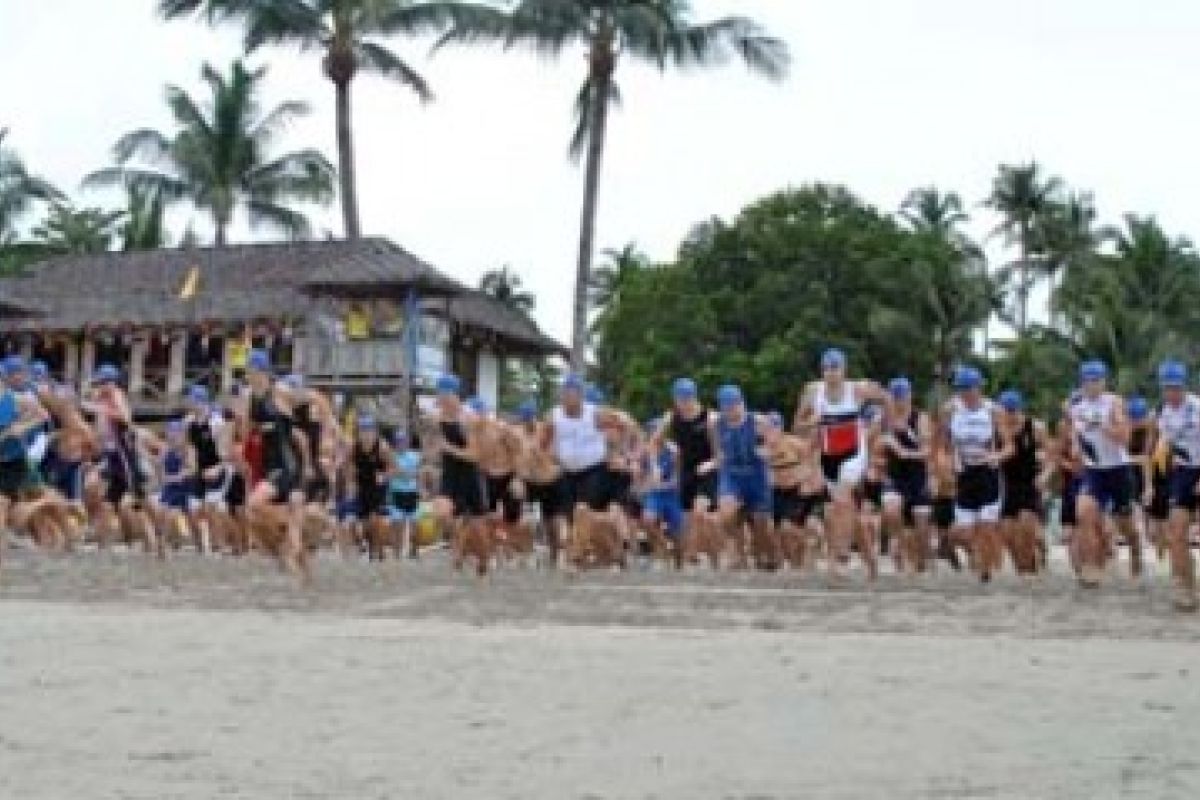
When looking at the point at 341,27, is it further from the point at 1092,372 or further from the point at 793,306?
the point at 1092,372

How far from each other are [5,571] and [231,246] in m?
39.3

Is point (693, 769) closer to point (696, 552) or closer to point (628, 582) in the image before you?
point (628, 582)

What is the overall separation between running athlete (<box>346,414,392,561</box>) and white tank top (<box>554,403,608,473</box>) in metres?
3.79

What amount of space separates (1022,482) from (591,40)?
2984cm

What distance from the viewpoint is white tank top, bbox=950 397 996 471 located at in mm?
16234

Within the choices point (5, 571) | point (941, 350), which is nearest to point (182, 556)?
point (5, 571)

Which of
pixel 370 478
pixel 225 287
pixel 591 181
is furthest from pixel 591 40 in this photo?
pixel 370 478

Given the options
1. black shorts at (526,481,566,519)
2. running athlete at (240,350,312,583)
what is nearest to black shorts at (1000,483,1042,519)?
black shorts at (526,481,566,519)

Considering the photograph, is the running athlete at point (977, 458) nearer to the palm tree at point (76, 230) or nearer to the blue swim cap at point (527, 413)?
the blue swim cap at point (527, 413)

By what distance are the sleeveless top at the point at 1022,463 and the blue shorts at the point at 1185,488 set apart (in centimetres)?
327

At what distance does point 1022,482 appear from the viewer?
16.6 m

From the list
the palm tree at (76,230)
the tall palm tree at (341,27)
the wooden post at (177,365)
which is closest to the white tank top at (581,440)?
the tall palm tree at (341,27)

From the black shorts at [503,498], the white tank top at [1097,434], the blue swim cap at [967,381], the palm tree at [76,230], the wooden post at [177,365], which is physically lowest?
the black shorts at [503,498]

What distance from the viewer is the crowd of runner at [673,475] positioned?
15609mm
